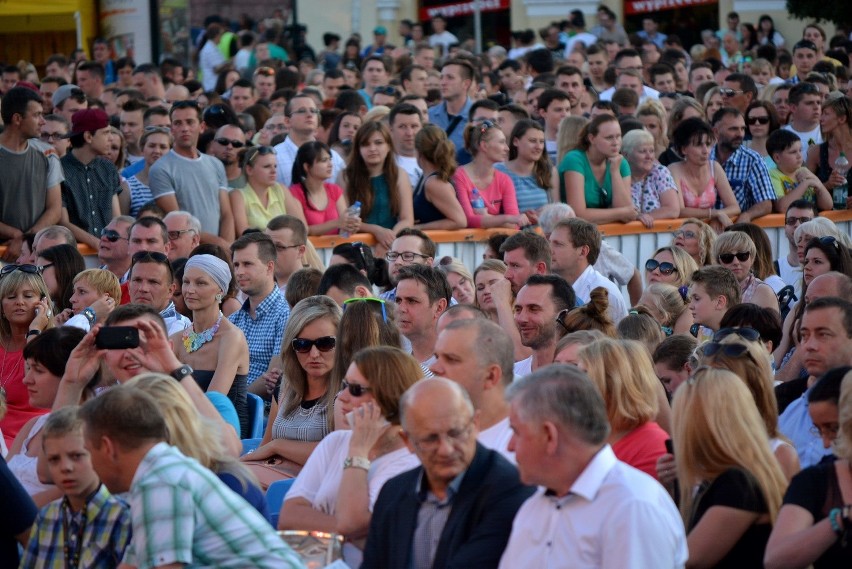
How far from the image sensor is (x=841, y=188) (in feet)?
42.3

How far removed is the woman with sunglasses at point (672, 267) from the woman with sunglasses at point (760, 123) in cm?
421

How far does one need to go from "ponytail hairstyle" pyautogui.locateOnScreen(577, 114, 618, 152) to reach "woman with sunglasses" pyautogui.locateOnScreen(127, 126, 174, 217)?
3.42 m

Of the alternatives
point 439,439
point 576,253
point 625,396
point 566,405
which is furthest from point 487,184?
point 566,405

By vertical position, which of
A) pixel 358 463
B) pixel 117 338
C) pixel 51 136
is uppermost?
pixel 51 136

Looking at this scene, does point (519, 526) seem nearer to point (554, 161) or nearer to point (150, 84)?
point (554, 161)

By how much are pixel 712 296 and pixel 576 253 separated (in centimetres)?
117

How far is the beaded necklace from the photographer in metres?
8.05

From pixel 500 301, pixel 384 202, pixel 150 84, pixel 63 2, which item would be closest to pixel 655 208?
pixel 384 202

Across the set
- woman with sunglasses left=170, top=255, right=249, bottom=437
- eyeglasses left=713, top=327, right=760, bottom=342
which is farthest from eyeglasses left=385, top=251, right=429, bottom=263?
eyeglasses left=713, top=327, right=760, bottom=342

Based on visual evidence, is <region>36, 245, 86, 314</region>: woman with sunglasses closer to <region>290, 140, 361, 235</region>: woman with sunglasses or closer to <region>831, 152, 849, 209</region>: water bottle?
<region>290, 140, 361, 235</region>: woman with sunglasses

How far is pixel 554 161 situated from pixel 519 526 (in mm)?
9051

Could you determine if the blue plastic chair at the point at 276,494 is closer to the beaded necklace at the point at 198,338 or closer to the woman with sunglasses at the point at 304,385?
the woman with sunglasses at the point at 304,385

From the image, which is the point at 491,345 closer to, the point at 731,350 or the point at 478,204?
the point at 731,350

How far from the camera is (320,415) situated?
22.6 ft
